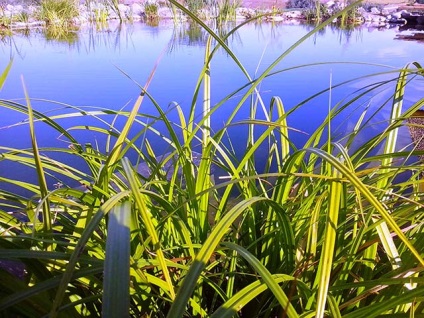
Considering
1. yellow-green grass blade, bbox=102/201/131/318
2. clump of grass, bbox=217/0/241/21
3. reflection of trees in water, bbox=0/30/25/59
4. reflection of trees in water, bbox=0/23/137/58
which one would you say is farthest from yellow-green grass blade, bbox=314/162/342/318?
clump of grass, bbox=217/0/241/21

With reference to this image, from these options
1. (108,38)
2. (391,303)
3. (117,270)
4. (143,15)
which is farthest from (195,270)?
(143,15)

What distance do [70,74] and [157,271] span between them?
8.52 feet

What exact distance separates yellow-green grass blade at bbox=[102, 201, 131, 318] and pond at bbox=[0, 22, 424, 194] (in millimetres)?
828

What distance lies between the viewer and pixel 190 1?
254 inches

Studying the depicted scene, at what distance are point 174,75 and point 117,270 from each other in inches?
105

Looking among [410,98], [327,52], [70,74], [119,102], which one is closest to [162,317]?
[119,102]

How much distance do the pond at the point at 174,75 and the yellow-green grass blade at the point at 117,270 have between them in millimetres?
828

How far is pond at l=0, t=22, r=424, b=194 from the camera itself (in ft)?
6.40

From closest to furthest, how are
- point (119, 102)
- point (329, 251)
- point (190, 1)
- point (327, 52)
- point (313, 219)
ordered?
point (329, 251) < point (313, 219) < point (119, 102) < point (327, 52) < point (190, 1)

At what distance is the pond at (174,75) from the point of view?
1.95 m

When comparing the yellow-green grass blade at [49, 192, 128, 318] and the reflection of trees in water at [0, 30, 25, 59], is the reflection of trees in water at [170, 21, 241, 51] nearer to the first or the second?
the reflection of trees in water at [0, 30, 25, 59]

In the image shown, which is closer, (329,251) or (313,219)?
(329,251)

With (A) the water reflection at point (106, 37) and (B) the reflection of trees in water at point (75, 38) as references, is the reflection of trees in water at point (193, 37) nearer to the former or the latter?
(A) the water reflection at point (106, 37)

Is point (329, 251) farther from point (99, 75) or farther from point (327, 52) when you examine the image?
point (327, 52)
